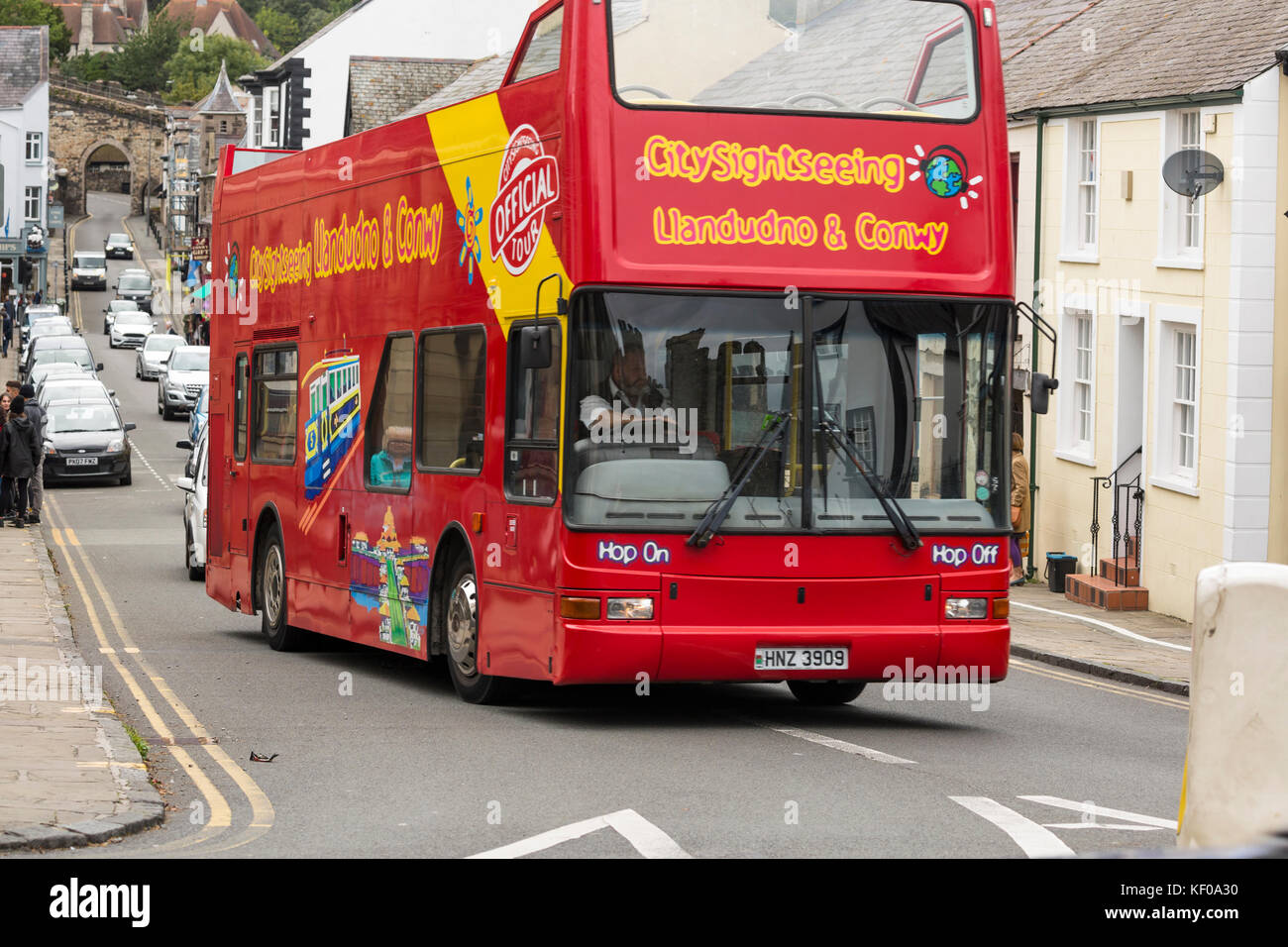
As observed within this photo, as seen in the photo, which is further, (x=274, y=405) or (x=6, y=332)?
(x=6, y=332)

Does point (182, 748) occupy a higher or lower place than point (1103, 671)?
higher

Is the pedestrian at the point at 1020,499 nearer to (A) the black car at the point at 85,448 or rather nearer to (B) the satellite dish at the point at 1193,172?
(B) the satellite dish at the point at 1193,172

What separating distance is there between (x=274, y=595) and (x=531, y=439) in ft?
20.3

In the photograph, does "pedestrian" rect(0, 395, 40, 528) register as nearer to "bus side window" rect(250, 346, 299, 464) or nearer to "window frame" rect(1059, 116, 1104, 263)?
→ "bus side window" rect(250, 346, 299, 464)

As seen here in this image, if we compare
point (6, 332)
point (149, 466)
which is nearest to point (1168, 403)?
point (149, 466)

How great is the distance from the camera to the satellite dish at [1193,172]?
68.0 ft

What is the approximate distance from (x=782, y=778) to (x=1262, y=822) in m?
3.56

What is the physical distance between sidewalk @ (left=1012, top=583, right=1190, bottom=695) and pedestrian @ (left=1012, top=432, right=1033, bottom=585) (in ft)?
3.34

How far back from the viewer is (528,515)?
1138cm

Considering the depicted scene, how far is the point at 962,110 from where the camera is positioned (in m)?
11.5

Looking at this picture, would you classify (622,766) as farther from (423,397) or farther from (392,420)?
(392,420)

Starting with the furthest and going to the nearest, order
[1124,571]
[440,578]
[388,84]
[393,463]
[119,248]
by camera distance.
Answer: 1. [119,248]
2. [388,84]
3. [1124,571]
4. [393,463]
5. [440,578]

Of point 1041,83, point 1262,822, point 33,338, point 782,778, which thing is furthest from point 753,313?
point 33,338

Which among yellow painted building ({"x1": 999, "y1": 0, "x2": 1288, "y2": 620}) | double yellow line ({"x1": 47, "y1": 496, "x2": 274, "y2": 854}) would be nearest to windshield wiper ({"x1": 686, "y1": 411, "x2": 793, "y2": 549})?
double yellow line ({"x1": 47, "y1": 496, "x2": 274, "y2": 854})
